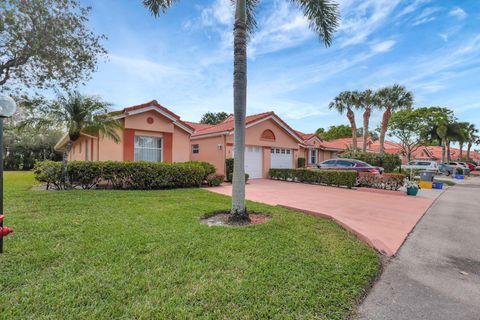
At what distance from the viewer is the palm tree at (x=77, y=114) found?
9586 millimetres

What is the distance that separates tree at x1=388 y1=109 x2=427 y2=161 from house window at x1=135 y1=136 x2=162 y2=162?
35294mm

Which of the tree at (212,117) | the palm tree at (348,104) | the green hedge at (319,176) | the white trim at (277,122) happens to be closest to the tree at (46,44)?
the white trim at (277,122)

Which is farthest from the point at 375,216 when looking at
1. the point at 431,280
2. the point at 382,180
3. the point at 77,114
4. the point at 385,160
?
the point at 385,160

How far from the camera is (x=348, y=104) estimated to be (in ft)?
90.2

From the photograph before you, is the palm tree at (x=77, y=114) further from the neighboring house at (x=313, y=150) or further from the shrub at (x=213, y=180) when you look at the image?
the neighboring house at (x=313, y=150)

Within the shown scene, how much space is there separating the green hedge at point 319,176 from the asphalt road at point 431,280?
778 cm

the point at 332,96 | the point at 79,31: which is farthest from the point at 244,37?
the point at 332,96

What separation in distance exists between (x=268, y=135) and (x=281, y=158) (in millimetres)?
2605

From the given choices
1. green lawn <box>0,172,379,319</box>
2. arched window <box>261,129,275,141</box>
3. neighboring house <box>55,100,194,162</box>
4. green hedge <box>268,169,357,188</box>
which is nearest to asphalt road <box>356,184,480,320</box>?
green lawn <box>0,172,379,319</box>

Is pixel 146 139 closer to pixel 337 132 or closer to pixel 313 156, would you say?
pixel 313 156

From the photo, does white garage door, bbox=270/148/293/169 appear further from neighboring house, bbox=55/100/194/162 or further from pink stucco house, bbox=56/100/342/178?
neighboring house, bbox=55/100/194/162

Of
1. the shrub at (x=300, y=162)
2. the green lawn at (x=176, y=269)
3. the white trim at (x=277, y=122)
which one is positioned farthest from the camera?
the shrub at (x=300, y=162)

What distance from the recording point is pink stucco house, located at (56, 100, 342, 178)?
1302 centimetres

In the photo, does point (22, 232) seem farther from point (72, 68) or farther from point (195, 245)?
point (72, 68)
